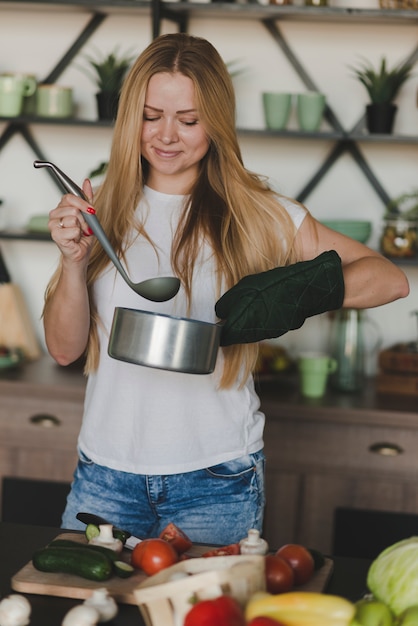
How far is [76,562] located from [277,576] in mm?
276

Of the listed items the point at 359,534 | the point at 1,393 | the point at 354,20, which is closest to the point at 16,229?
the point at 1,393

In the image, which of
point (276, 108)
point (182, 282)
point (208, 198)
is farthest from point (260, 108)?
point (182, 282)

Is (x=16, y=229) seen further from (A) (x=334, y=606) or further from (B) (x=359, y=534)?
(A) (x=334, y=606)

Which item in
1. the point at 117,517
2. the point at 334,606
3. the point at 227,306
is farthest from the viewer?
the point at 117,517

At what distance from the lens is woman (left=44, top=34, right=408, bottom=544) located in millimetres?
1630

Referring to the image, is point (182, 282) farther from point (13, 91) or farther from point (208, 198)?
point (13, 91)

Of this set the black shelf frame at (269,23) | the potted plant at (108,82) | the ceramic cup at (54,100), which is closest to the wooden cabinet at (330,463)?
the black shelf frame at (269,23)

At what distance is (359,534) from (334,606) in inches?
66.3

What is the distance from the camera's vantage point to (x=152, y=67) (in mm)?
1685

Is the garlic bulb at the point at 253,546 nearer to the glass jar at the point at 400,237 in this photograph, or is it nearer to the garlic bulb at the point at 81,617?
the garlic bulb at the point at 81,617

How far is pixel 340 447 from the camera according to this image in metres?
2.65

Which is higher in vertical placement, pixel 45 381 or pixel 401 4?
pixel 401 4

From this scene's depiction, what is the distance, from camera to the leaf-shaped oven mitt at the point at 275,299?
1.49 m

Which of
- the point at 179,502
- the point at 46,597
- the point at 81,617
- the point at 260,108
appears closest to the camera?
the point at 81,617
